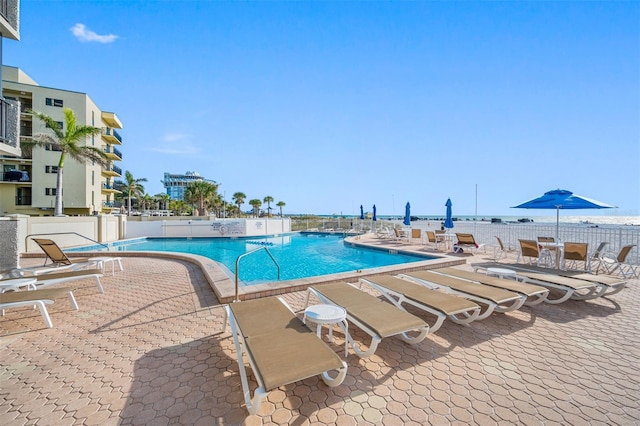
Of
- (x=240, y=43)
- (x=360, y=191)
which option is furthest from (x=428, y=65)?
(x=360, y=191)

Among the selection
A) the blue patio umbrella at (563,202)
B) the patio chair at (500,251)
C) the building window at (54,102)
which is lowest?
the patio chair at (500,251)

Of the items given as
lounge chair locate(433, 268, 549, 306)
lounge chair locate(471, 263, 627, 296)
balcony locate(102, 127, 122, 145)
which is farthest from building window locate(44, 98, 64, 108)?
lounge chair locate(471, 263, 627, 296)

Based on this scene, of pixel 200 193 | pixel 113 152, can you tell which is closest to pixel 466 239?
pixel 200 193

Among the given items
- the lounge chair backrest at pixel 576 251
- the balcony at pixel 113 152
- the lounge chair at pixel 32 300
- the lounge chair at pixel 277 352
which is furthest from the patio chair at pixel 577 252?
the balcony at pixel 113 152

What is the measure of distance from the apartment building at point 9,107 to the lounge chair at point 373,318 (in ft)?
24.9

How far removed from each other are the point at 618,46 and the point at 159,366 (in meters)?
13.2

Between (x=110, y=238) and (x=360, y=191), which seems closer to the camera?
(x=110, y=238)

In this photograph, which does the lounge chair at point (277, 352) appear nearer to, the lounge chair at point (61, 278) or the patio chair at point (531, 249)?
the lounge chair at point (61, 278)

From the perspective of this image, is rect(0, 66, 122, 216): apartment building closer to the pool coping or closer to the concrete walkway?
the pool coping

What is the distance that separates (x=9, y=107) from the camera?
5.86 meters

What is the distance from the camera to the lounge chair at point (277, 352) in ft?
6.19

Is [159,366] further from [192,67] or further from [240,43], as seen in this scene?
[192,67]

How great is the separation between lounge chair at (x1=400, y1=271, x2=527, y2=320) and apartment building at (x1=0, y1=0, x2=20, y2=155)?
8.95 metres

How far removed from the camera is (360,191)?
1917 inches
